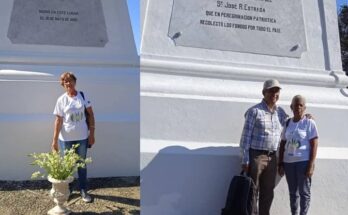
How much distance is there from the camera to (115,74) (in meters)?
6.13

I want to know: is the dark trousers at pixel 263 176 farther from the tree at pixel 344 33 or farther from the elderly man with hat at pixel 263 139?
the tree at pixel 344 33

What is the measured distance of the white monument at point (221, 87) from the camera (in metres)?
4.16

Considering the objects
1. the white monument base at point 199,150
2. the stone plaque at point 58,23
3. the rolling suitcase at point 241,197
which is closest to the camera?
the rolling suitcase at point 241,197

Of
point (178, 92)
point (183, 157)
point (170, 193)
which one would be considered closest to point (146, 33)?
point (178, 92)

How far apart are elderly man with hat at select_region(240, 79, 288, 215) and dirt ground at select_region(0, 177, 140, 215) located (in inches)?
65.8

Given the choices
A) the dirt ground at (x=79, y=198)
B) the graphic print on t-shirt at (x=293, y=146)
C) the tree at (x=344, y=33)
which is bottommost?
the dirt ground at (x=79, y=198)

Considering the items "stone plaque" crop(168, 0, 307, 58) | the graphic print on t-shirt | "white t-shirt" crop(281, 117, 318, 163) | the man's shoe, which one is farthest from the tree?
the man's shoe

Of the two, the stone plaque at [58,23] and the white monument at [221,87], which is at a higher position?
the stone plaque at [58,23]

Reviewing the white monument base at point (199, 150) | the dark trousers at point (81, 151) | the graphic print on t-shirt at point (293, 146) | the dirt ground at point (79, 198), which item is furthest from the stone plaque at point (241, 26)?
the dirt ground at point (79, 198)

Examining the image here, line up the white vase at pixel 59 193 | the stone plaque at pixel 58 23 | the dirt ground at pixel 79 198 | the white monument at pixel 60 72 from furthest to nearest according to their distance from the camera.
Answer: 1. the stone plaque at pixel 58 23
2. the white monument at pixel 60 72
3. the dirt ground at pixel 79 198
4. the white vase at pixel 59 193

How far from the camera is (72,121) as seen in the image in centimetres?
494

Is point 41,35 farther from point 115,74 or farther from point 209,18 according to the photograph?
point 209,18

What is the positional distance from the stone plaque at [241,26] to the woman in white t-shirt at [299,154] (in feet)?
3.49

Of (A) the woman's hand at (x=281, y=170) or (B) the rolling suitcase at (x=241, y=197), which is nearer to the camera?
(B) the rolling suitcase at (x=241, y=197)
